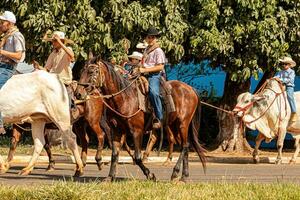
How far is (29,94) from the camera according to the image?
49.4 feet

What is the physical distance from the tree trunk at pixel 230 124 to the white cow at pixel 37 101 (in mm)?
12550

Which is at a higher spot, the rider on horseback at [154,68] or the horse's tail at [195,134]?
the rider on horseback at [154,68]

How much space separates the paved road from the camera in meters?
15.3

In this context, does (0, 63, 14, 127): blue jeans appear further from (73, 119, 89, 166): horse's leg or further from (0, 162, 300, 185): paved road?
(73, 119, 89, 166): horse's leg

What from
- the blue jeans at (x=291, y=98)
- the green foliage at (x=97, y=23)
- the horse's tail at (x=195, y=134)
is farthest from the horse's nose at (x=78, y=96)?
the blue jeans at (x=291, y=98)

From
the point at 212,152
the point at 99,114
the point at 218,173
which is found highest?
the point at 99,114

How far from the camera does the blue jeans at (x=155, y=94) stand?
14.8 m

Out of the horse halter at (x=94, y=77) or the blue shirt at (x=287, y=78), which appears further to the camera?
the blue shirt at (x=287, y=78)

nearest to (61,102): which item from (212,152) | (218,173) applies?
(218,173)

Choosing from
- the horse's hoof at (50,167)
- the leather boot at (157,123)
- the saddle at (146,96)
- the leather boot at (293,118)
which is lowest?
the horse's hoof at (50,167)

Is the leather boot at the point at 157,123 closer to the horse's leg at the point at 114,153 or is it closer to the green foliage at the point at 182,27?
the horse's leg at the point at 114,153

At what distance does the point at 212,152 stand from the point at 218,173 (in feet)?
29.0

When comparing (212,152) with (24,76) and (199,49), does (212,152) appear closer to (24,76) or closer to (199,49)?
(199,49)

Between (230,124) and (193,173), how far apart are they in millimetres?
9763
